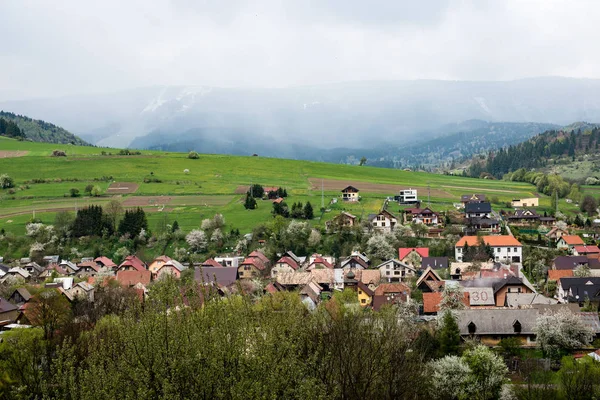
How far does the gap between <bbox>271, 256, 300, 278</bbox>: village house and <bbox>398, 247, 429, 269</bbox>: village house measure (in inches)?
443

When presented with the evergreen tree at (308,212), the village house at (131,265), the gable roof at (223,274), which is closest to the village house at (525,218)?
the evergreen tree at (308,212)

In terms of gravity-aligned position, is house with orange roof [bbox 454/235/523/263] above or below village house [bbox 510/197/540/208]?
below

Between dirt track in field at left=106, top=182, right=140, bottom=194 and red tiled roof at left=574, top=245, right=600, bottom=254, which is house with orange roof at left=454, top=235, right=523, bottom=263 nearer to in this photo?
red tiled roof at left=574, top=245, right=600, bottom=254

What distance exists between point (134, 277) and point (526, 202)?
61.9m

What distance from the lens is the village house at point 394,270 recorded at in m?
65.4

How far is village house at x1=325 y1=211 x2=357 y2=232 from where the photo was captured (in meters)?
79.4

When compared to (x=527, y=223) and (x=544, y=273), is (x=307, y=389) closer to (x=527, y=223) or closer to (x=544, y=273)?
(x=544, y=273)

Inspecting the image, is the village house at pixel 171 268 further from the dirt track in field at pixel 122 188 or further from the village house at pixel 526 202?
the village house at pixel 526 202

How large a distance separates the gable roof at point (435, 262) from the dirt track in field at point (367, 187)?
137 ft

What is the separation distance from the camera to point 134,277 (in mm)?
68438

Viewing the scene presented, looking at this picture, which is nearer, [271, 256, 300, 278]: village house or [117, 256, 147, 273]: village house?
[271, 256, 300, 278]: village house

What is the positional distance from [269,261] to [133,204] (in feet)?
118

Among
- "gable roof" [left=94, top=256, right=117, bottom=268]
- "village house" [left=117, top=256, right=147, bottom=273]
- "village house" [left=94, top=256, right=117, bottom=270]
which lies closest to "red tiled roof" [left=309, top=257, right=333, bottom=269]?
"village house" [left=117, top=256, right=147, bottom=273]

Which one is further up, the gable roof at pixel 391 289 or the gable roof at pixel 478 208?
the gable roof at pixel 478 208
